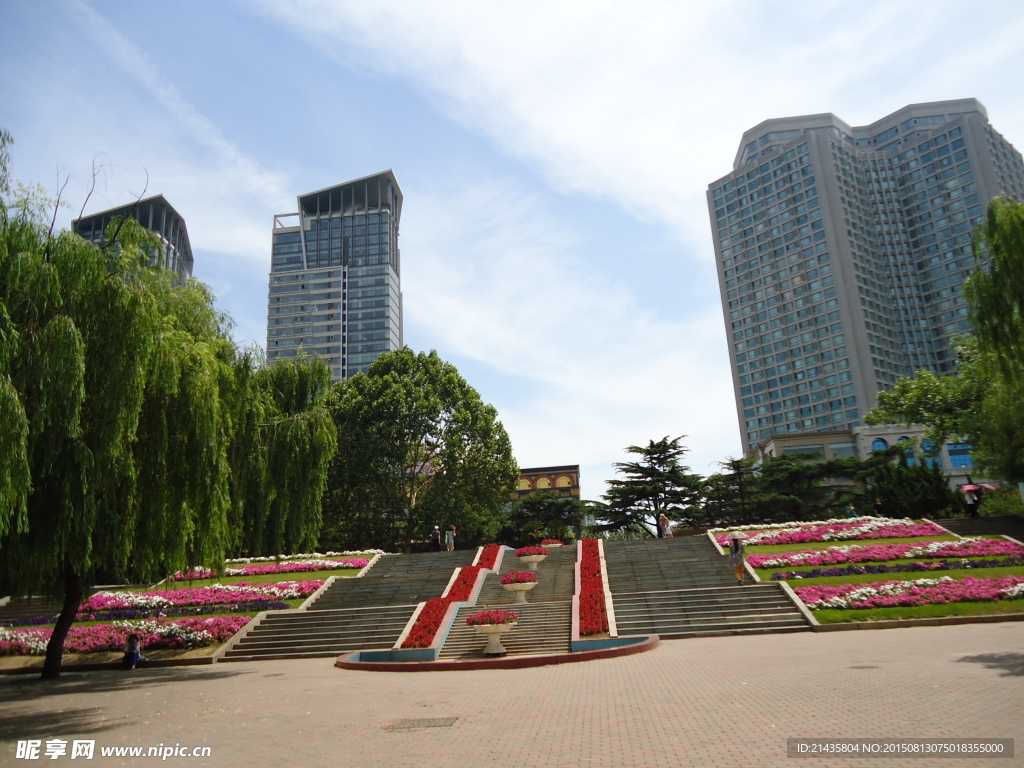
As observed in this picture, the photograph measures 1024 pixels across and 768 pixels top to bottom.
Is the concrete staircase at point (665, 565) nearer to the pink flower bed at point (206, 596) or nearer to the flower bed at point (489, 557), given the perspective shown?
the flower bed at point (489, 557)

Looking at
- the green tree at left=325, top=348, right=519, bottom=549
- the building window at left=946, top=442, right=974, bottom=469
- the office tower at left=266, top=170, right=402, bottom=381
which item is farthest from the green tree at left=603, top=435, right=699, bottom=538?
the office tower at left=266, top=170, right=402, bottom=381

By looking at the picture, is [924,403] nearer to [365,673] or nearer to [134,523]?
[365,673]

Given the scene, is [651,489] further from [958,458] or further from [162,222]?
[162,222]

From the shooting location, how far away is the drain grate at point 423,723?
8.05 meters

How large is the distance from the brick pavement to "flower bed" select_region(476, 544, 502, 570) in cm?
1208

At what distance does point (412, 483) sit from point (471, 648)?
1065 inches

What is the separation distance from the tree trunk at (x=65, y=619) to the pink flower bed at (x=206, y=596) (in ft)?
25.1

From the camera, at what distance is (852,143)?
396ft

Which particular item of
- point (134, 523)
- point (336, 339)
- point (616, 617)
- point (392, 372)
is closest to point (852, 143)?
point (336, 339)

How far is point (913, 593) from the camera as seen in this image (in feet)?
57.3

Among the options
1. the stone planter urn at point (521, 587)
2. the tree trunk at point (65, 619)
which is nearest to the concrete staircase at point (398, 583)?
the stone planter urn at point (521, 587)

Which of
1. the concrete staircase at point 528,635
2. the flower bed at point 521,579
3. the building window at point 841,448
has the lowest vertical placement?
the concrete staircase at point 528,635

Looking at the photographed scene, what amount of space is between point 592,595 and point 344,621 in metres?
7.30

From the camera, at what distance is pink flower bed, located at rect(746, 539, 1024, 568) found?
72.6 ft
